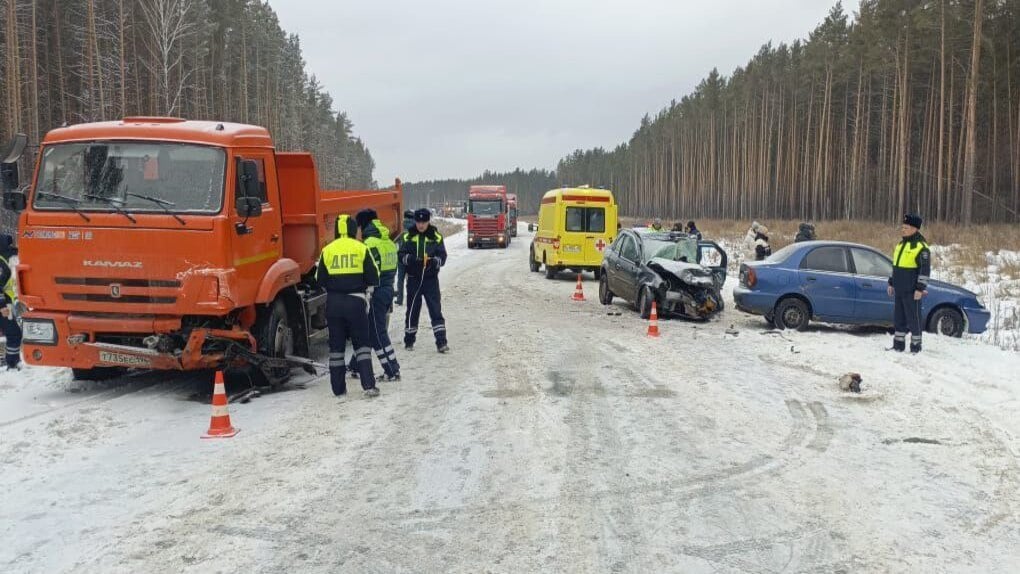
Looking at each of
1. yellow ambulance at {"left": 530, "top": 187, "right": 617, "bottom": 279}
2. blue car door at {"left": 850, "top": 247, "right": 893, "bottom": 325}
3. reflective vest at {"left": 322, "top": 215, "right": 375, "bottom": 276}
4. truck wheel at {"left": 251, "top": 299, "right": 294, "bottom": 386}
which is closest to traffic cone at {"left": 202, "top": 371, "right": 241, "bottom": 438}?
truck wheel at {"left": 251, "top": 299, "right": 294, "bottom": 386}

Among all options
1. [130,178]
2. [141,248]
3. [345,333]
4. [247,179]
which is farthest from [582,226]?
[141,248]

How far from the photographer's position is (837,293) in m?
12.3

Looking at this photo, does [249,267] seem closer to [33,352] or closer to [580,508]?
[33,352]

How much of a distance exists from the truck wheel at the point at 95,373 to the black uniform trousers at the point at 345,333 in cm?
283

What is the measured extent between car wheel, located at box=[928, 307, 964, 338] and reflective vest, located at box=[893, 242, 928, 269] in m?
2.19

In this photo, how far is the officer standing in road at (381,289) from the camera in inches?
338

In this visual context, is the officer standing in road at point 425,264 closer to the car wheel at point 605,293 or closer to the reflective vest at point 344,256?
the reflective vest at point 344,256

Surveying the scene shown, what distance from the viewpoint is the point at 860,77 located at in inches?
1929

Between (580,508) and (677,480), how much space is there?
937 millimetres

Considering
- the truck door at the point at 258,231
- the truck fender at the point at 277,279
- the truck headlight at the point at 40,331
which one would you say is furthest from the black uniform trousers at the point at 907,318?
the truck headlight at the point at 40,331

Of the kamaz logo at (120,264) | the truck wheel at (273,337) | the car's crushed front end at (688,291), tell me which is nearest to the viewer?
the kamaz logo at (120,264)

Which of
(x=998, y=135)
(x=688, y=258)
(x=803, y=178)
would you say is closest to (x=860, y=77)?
(x=998, y=135)

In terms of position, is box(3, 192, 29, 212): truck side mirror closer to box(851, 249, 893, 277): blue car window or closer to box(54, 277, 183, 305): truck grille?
box(54, 277, 183, 305): truck grille

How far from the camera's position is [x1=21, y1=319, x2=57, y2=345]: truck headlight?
7.13 metres
